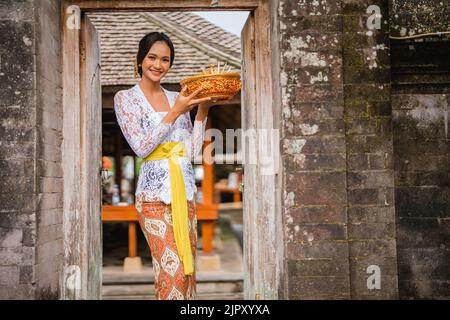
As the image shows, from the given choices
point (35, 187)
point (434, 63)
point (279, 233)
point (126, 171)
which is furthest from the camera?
point (126, 171)

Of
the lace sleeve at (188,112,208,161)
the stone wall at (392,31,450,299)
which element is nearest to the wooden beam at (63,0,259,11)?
the lace sleeve at (188,112,208,161)

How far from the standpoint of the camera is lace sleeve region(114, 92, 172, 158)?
11.3 feet

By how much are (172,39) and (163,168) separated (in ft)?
19.6

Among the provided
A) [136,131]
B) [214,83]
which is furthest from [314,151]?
[136,131]

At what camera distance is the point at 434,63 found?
12.5 feet

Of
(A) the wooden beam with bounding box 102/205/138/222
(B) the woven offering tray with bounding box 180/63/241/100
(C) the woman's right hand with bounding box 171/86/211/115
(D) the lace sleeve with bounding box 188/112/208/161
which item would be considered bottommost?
(A) the wooden beam with bounding box 102/205/138/222

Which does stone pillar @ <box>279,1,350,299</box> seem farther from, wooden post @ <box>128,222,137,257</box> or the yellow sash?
wooden post @ <box>128,222,137,257</box>

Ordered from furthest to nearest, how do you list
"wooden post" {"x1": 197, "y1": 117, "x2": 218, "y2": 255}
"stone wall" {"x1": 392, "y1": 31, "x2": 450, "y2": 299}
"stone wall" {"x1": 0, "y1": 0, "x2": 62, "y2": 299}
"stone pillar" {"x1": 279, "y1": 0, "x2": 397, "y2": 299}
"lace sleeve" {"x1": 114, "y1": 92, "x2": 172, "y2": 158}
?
1. "wooden post" {"x1": 197, "y1": 117, "x2": 218, "y2": 255}
2. "stone wall" {"x1": 392, "y1": 31, "x2": 450, "y2": 299}
3. "lace sleeve" {"x1": 114, "y1": 92, "x2": 172, "y2": 158}
4. "stone pillar" {"x1": 279, "y1": 0, "x2": 397, "y2": 299}
5. "stone wall" {"x1": 0, "y1": 0, "x2": 62, "y2": 299}

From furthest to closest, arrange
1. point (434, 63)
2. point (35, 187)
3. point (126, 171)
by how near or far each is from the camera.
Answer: point (126, 171) → point (434, 63) → point (35, 187)

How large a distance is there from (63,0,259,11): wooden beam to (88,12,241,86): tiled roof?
4.29 meters

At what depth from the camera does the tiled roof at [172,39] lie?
27.2 ft

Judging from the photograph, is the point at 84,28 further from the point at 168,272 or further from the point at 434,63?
the point at 434,63
